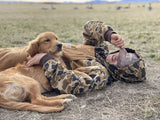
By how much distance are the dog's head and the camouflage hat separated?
89 cm

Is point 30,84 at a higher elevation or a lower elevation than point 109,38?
lower

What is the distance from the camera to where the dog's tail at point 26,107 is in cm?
241

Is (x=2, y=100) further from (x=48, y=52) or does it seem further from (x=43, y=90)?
(x=48, y=52)

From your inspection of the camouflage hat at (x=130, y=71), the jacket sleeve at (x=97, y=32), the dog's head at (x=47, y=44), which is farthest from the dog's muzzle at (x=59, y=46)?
the camouflage hat at (x=130, y=71)

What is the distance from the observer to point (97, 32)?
3350 mm

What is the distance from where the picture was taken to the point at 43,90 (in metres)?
2.91

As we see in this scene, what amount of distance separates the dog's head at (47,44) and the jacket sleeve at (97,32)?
75 cm

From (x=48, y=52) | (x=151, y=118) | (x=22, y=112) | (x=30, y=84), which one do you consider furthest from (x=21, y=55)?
(x=151, y=118)

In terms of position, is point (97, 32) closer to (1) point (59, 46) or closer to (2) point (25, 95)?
(1) point (59, 46)

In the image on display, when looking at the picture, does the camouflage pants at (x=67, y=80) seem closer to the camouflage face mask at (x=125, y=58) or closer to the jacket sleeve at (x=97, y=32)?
the camouflage face mask at (x=125, y=58)

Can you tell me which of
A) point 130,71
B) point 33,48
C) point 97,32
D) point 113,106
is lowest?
point 113,106

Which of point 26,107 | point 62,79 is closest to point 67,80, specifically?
point 62,79

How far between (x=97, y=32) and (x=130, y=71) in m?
0.80

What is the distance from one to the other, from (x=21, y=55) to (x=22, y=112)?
3.36 ft
